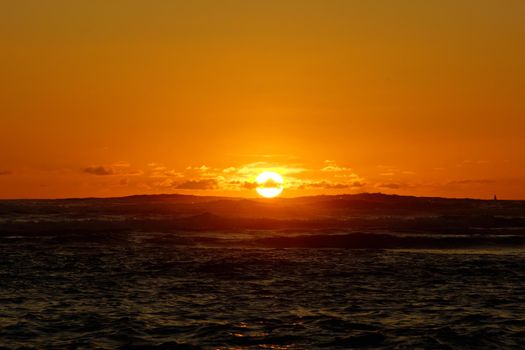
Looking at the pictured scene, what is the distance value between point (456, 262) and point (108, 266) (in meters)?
18.7

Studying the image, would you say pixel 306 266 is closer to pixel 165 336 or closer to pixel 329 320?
pixel 329 320

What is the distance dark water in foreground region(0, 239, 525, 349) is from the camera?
716 inches

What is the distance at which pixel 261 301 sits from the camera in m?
23.6

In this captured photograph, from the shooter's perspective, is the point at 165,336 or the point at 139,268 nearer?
the point at 165,336

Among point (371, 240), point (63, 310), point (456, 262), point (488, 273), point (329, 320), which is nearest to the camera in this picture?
point (329, 320)

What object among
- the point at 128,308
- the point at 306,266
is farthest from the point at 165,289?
the point at 306,266

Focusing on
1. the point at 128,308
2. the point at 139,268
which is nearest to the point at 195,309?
the point at 128,308

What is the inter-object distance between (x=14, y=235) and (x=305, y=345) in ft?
140

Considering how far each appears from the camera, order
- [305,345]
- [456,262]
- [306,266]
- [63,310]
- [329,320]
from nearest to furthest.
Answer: [305,345] < [329,320] < [63,310] < [306,266] < [456,262]

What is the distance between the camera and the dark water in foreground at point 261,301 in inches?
716

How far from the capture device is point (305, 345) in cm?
1744

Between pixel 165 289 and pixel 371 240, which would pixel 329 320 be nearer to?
pixel 165 289

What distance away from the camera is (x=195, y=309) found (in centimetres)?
2211

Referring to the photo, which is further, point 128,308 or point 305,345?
point 128,308
